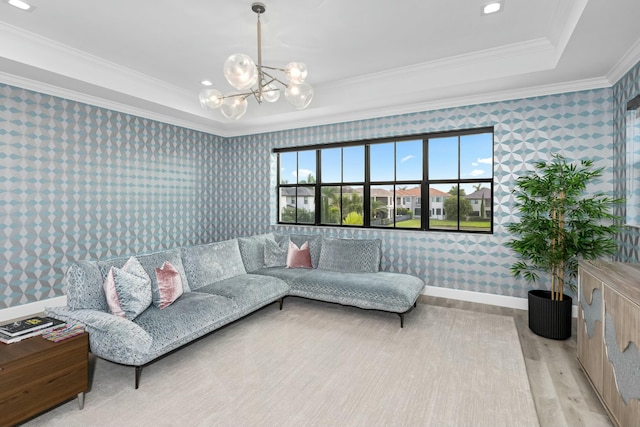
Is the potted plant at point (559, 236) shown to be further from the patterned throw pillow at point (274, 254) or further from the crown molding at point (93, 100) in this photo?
the crown molding at point (93, 100)

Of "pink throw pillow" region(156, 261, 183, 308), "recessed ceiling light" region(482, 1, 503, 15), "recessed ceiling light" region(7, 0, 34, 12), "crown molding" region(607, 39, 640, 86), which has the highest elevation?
"recessed ceiling light" region(7, 0, 34, 12)

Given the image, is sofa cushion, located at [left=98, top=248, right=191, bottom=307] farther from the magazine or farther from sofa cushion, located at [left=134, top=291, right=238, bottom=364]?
the magazine

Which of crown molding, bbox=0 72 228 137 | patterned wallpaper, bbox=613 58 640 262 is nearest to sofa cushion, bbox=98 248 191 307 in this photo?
crown molding, bbox=0 72 228 137

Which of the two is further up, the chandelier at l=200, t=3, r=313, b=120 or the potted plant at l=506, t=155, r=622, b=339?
the chandelier at l=200, t=3, r=313, b=120

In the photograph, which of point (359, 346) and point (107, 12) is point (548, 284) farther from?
point (107, 12)

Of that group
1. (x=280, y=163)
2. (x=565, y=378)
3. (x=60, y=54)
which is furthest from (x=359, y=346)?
(x=60, y=54)

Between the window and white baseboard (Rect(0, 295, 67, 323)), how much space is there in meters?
3.43

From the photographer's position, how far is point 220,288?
348 cm

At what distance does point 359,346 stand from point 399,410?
0.93 m

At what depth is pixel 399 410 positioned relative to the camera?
6.93 ft

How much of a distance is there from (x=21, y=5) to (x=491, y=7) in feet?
13.1

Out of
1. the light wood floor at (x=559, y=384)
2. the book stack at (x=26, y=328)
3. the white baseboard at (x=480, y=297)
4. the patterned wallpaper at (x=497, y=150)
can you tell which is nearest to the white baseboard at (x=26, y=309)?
the book stack at (x=26, y=328)

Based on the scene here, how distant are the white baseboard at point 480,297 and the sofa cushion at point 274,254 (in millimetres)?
2048

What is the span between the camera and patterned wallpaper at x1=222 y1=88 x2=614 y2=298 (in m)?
3.74
